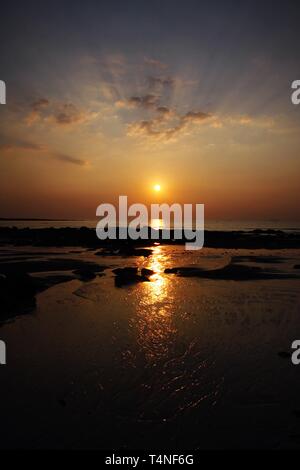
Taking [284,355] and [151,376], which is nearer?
[151,376]

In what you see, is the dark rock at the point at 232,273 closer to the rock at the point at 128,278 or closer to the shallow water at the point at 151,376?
the rock at the point at 128,278

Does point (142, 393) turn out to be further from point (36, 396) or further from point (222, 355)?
point (222, 355)

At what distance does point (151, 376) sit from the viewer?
8742mm

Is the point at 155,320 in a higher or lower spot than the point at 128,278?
lower

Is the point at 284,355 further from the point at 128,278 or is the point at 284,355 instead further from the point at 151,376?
the point at 128,278

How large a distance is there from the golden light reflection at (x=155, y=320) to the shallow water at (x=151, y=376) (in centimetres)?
Result: 6

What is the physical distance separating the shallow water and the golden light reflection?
0.20 ft

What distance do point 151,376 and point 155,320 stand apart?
461cm

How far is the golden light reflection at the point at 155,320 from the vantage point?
10562mm

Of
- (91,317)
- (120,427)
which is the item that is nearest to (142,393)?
(120,427)

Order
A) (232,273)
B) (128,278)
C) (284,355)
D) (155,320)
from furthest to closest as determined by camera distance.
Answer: (232,273) → (128,278) → (155,320) → (284,355)

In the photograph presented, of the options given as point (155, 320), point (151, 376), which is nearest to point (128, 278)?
point (155, 320)

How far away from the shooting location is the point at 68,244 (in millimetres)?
55375

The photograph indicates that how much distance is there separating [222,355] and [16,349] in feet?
20.2
